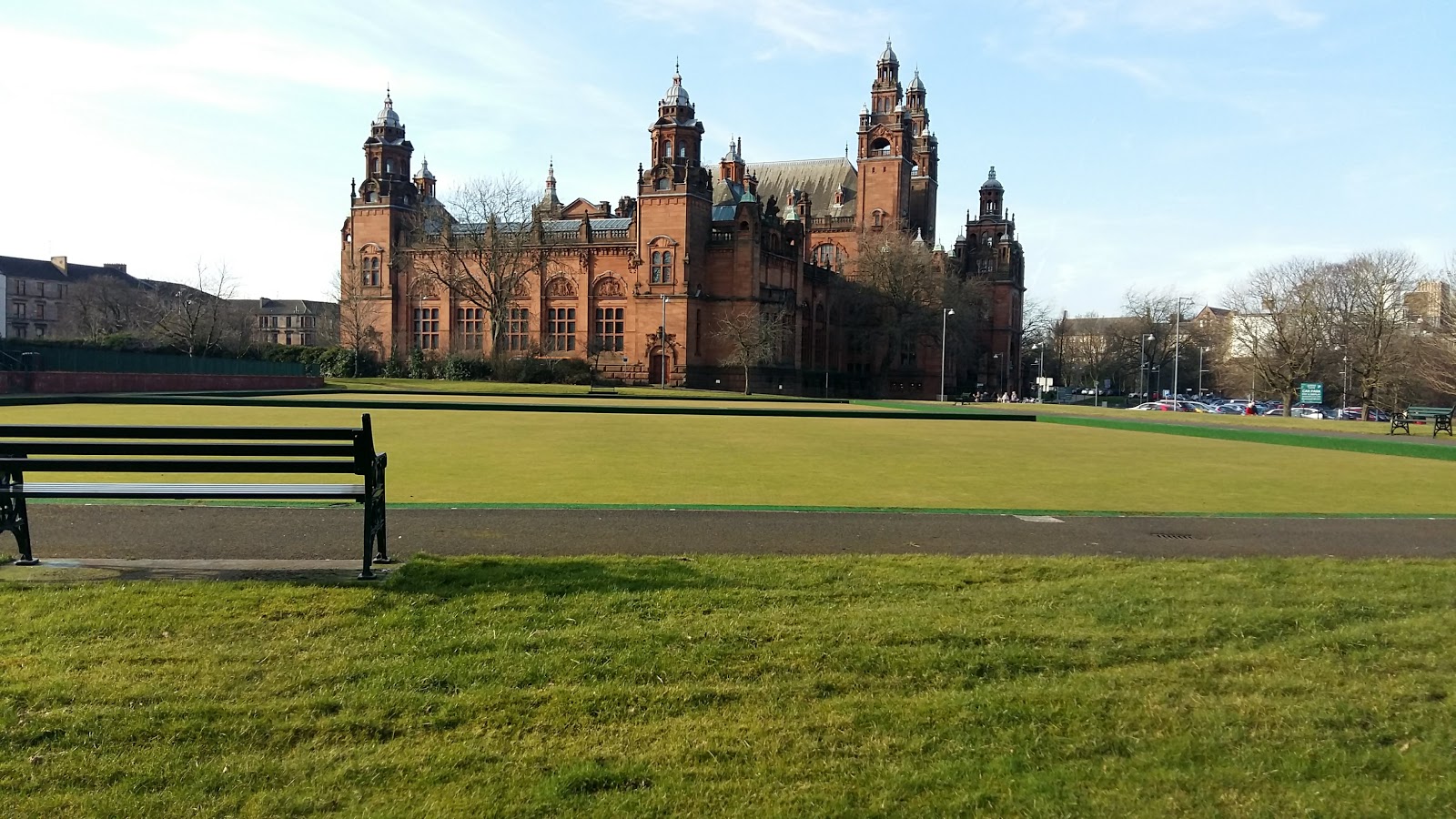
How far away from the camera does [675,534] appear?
792cm

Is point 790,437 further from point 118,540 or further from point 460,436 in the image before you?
point 118,540

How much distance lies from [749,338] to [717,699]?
6095 cm

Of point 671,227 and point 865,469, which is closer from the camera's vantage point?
point 865,469

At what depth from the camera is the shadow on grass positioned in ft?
18.2

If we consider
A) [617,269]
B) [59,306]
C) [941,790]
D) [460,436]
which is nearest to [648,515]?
[941,790]

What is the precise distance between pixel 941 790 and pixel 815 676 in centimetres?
100

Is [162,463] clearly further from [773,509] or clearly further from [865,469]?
[865,469]

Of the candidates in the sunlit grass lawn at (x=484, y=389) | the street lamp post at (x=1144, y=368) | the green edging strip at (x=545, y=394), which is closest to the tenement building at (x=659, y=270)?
the sunlit grass lawn at (x=484, y=389)

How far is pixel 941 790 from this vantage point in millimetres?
3375

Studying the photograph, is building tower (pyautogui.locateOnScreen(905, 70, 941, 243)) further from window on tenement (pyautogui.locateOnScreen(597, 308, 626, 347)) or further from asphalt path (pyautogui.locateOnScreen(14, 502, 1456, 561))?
asphalt path (pyautogui.locateOnScreen(14, 502, 1456, 561))

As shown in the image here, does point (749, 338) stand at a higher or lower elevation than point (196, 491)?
higher

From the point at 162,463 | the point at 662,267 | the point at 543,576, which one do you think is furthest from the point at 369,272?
the point at 543,576

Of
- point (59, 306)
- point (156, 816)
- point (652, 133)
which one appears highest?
point (652, 133)

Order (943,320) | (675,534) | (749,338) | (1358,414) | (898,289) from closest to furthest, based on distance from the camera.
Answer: (675,534) < (1358,414) < (749,338) < (943,320) < (898,289)
